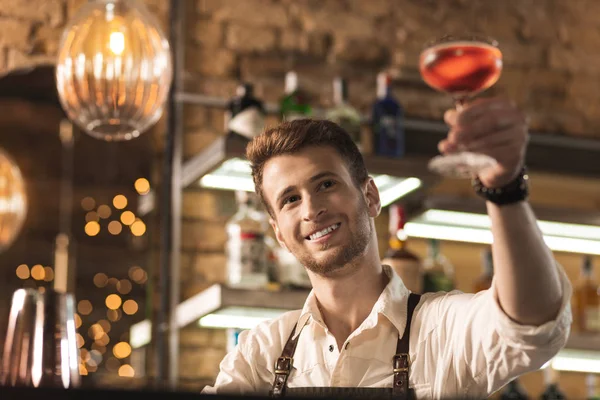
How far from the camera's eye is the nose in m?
1.81

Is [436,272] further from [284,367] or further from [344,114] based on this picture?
[284,367]

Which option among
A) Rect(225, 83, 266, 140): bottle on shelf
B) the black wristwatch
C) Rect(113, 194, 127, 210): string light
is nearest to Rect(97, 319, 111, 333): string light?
Rect(113, 194, 127, 210): string light

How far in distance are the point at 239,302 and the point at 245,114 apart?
1.89ft

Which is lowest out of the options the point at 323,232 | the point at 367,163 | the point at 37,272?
the point at 323,232

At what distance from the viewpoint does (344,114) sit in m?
3.21

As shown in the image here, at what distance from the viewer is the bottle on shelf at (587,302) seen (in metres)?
3.26

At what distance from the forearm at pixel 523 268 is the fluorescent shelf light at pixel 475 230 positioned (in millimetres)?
1787

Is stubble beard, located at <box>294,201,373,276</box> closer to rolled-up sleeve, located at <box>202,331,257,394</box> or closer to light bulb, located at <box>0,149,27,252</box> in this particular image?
rolled-up sleeve, located at <box>202,331,257,394</box>

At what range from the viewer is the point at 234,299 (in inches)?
109

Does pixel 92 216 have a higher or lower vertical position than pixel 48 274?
higher

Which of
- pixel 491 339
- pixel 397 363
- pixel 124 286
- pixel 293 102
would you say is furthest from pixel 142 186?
pixel 491 339

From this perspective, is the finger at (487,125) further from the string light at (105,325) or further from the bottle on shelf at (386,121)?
the string light at (105,325)

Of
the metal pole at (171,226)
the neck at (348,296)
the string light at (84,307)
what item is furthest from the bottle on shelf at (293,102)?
the neck at (348,296)

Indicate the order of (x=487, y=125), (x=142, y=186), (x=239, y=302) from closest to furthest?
(x=487, y=125), (x=239, y=302), (x=142, y=186)
